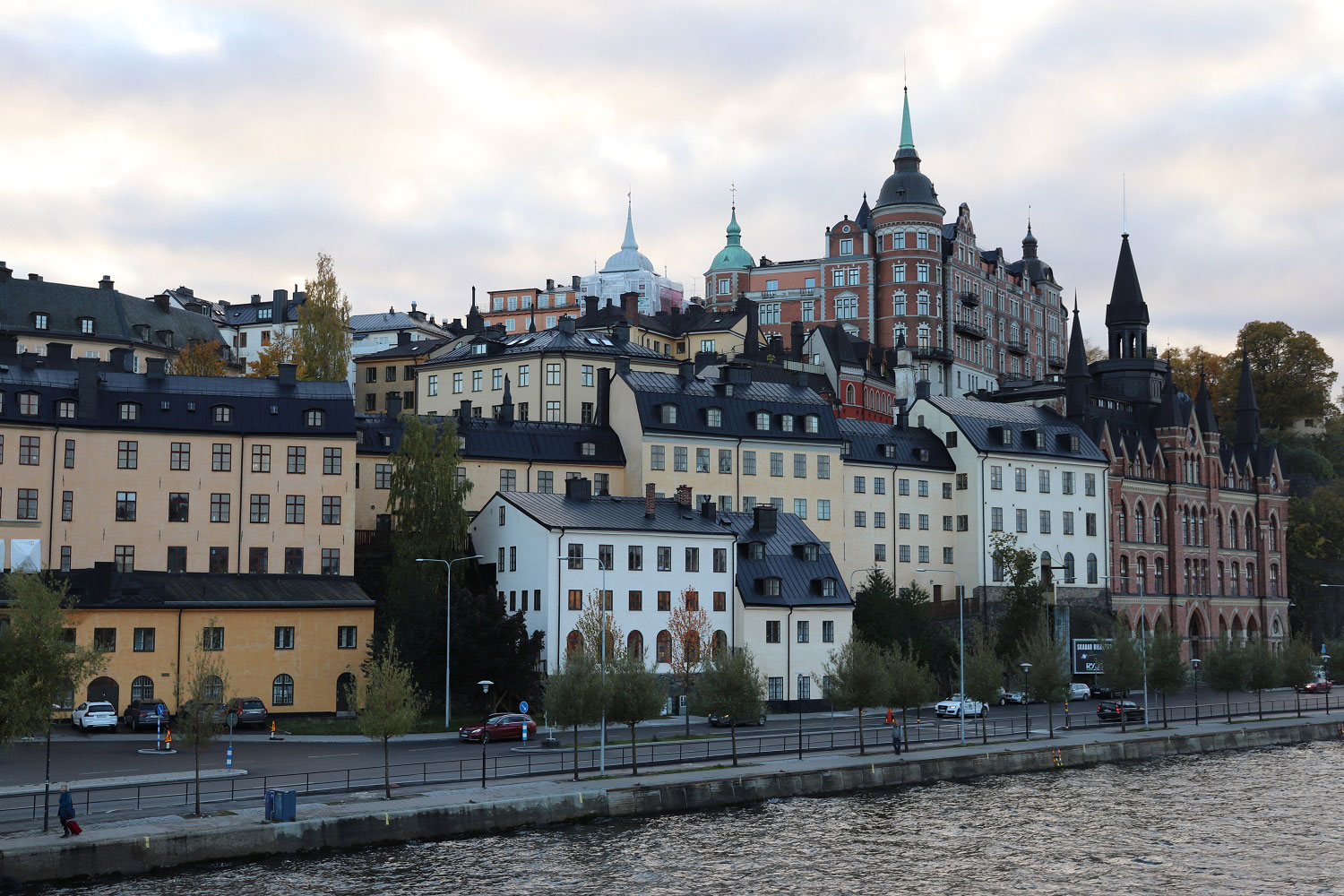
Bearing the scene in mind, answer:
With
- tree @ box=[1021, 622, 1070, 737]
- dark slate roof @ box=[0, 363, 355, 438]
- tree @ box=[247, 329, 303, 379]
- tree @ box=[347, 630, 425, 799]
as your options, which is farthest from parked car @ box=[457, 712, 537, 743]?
tree @ box=[247, 329, 303, 379]

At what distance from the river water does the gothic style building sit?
59.4m

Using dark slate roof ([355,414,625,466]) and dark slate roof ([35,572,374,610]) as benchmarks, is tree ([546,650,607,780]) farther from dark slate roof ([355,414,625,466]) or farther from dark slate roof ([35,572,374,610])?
dark slate roof ([355,414,625,466])

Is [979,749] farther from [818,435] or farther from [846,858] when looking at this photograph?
[818,435]

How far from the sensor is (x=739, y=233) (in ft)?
655

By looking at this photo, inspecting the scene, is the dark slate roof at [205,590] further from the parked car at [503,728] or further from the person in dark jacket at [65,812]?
the person in dark jacket at [65,812]

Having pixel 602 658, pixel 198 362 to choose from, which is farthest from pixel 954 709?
pixel 198 362

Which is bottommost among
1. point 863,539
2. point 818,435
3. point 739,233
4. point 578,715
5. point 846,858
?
point 846,858

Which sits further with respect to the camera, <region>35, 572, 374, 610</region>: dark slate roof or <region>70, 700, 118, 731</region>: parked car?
<region>35, 572, 374, 610</region>: dark slate roof

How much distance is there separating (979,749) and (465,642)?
2725cm

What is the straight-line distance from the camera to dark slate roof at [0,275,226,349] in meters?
129

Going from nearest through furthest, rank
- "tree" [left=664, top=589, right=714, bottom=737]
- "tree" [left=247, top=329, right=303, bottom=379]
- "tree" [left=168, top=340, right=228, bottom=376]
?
1. "tree" [left=664, top=589, right=714, bottom=737]
2. "tree" [left=247, top=329, right=303, bottom=379]
3. "tree" [left=168, top=340, right=228, bottom=376]

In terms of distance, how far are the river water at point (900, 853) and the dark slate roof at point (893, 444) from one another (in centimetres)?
4784

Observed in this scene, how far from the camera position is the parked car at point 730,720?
67.1m

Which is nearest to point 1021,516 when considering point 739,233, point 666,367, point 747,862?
point 666,367
